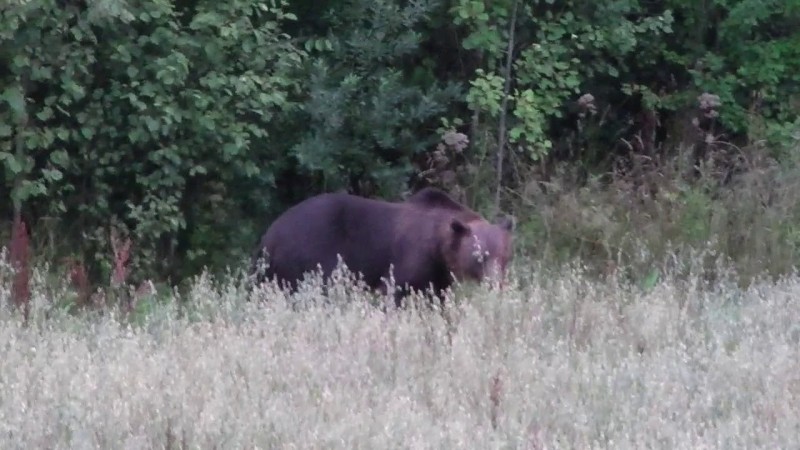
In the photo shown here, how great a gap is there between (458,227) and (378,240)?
2.49 feet

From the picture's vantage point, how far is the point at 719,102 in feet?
36.6

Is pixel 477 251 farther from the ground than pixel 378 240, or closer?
farther from the ground

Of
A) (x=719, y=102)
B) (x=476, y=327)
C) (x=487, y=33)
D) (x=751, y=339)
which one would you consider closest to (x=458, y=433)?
(x=476, y=327)

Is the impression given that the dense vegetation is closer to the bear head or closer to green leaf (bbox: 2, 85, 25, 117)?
green leaf (bbox: 2, 85, 25, 117)

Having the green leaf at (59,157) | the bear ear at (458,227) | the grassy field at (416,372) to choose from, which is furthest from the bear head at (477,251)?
the green leaf at (59,157)

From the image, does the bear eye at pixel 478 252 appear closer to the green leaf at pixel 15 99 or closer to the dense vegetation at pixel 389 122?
the dense vegetation at pixel 389 122

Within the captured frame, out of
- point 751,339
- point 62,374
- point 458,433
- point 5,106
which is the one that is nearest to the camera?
point 458,433

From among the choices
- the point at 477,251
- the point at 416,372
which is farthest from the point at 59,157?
the point at 416,372

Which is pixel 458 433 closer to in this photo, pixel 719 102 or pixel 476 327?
pixel 476 327

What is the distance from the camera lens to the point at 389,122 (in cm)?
1075

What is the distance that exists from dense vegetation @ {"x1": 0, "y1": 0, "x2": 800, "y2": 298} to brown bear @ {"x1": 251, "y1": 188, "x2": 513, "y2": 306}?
112 cm

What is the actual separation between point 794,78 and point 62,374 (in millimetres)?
7509

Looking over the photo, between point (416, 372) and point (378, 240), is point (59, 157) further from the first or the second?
point (416, 372)

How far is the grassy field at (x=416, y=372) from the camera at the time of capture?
552 cm
